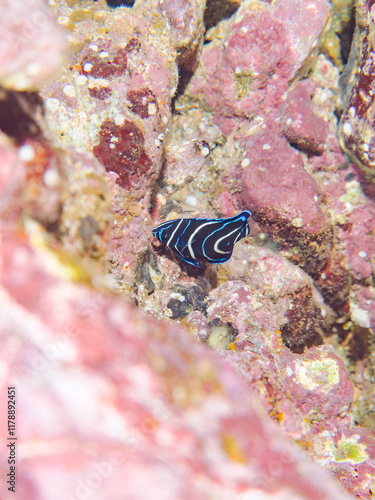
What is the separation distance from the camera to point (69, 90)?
10.4 feet

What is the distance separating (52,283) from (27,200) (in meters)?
0.35

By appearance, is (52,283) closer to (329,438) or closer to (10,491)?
(10,491)

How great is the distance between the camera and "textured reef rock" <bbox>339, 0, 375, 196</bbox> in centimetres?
368

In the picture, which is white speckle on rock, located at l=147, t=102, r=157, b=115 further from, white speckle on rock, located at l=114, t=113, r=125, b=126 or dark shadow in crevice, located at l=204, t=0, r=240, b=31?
dark shadow in crevice, located at l=204, t=0, r=240, b=31

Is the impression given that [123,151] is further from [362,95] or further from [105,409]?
[362,95]

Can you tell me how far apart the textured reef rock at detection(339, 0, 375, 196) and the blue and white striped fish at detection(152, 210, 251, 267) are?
1845 millimetres

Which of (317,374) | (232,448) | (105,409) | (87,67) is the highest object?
(87,67)

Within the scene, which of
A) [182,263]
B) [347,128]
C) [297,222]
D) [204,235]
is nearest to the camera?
[204,235]

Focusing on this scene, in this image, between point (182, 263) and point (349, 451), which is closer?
point (349, 451)

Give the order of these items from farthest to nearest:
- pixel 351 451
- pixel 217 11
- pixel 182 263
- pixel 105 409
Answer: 1. pixel 217 11
2. pixel 182 263
3. pixel 351 451
4. pixel 105 409

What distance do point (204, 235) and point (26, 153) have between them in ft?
7.17

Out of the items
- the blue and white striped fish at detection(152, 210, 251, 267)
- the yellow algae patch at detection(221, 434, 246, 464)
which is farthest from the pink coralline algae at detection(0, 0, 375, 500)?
the blue and white striped fish at detection(152, 210, 251, 267)

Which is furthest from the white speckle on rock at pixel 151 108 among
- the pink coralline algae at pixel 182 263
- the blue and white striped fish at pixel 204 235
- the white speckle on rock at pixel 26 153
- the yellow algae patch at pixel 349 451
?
the yellow algae patch at pixel 349 451

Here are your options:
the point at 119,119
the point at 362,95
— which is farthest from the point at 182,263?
the point at 362,95
